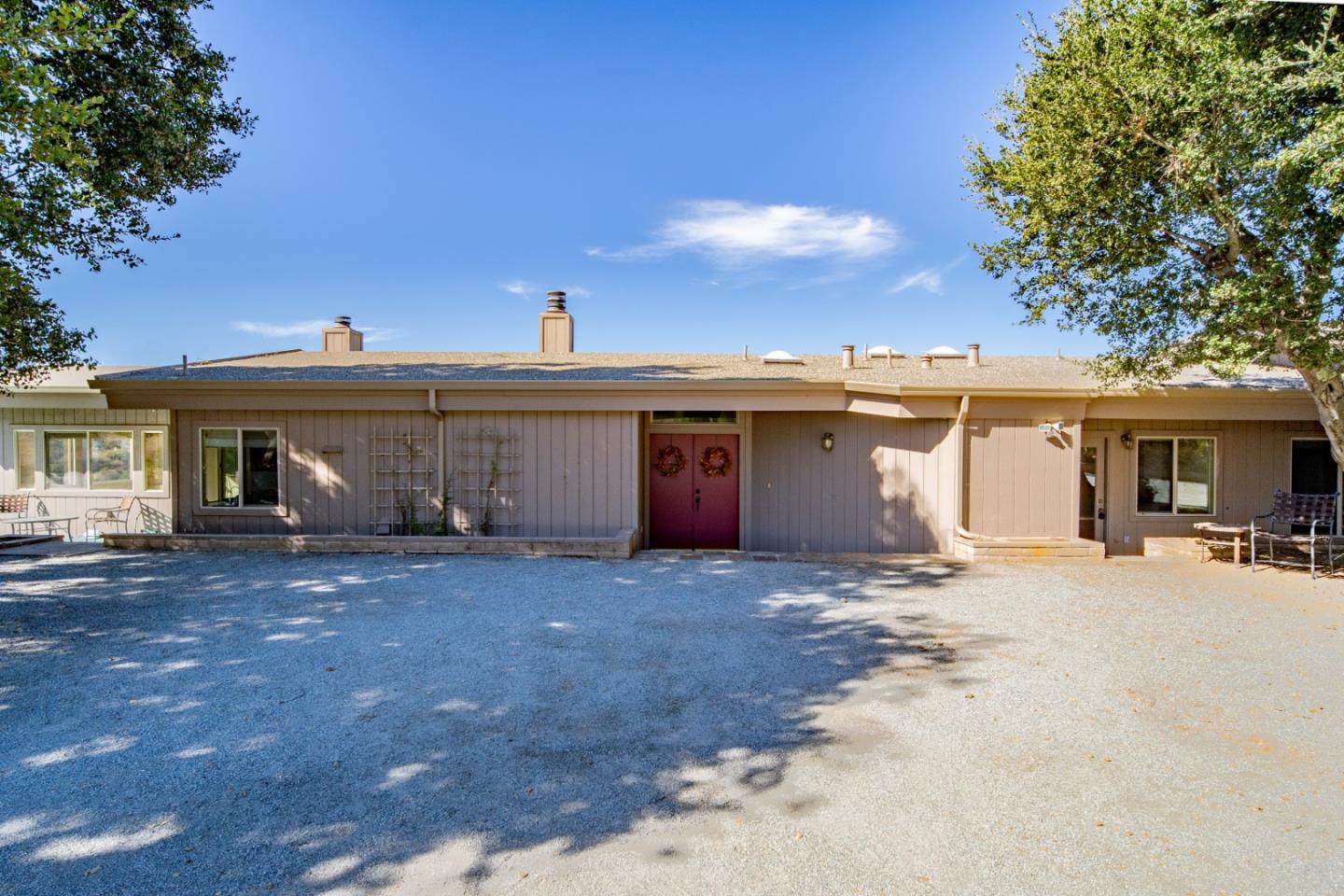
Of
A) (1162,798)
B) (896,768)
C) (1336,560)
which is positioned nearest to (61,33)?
(896,768)

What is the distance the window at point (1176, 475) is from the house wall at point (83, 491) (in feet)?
55.1

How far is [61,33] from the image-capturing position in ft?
19.0

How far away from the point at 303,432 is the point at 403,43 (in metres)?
8.06

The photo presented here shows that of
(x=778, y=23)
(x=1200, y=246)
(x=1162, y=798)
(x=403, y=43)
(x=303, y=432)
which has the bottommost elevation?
(x=1162, y=798)

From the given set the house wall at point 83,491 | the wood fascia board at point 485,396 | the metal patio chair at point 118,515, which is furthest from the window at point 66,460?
the wood fascia board at point 485,396

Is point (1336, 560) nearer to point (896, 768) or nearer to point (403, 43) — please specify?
point (896, 768)

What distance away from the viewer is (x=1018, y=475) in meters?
9.79

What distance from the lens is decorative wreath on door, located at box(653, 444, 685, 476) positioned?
11.1 meters

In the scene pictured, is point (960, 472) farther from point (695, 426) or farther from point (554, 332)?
point (554, 332)

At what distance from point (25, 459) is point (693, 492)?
41.1 feet

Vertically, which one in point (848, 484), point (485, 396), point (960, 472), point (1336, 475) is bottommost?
point (848, 484)

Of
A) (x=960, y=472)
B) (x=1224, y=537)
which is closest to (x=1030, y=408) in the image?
(x=960, y=472)

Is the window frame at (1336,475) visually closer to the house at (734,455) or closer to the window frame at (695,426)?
the house at (734,455)

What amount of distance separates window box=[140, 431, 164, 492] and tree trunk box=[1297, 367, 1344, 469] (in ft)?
57.0
